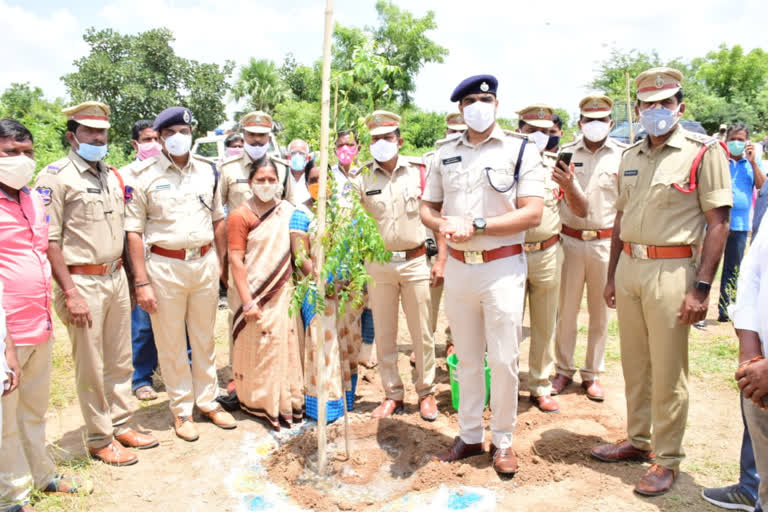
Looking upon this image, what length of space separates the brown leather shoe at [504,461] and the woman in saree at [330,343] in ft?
3.99

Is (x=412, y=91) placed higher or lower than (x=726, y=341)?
higher

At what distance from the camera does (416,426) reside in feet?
14.1

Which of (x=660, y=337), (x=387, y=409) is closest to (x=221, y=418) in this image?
(x=387, y=409)

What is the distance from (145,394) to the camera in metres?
5.17

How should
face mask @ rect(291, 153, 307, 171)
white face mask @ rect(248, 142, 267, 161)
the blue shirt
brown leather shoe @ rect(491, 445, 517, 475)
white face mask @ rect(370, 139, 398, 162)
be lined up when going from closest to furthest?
brown leather shoe @ rect(491, 445, 517, 475) < white face mask @ rect(370, 139, 398, 162) < white face mask @ rect(248, 142, 267, 161) < the blue shirt < face mask @ rect(291, 153, 307, 171)

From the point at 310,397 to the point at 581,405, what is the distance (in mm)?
2360

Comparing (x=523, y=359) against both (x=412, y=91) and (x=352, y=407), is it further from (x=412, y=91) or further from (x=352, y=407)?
(x=412, y=91)

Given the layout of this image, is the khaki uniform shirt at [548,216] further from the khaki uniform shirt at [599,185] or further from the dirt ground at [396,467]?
the dirt ground at [396,467]

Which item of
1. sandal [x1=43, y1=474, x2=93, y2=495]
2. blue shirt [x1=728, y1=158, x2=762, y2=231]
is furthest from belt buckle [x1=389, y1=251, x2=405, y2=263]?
blue shirt [x1=728, y1=158, x2=762, y2=231]

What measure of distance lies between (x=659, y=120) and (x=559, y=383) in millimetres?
2689

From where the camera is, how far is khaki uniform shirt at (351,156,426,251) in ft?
14.5

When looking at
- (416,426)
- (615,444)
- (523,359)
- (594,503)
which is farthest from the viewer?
(523,359)

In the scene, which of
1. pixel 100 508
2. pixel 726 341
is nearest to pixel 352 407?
pixel 100 508

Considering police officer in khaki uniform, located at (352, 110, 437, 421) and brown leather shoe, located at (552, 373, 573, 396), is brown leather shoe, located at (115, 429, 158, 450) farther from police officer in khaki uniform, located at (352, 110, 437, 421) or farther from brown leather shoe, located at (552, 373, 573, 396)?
brown leather shoe, located at (552, 373, 573, 396)
